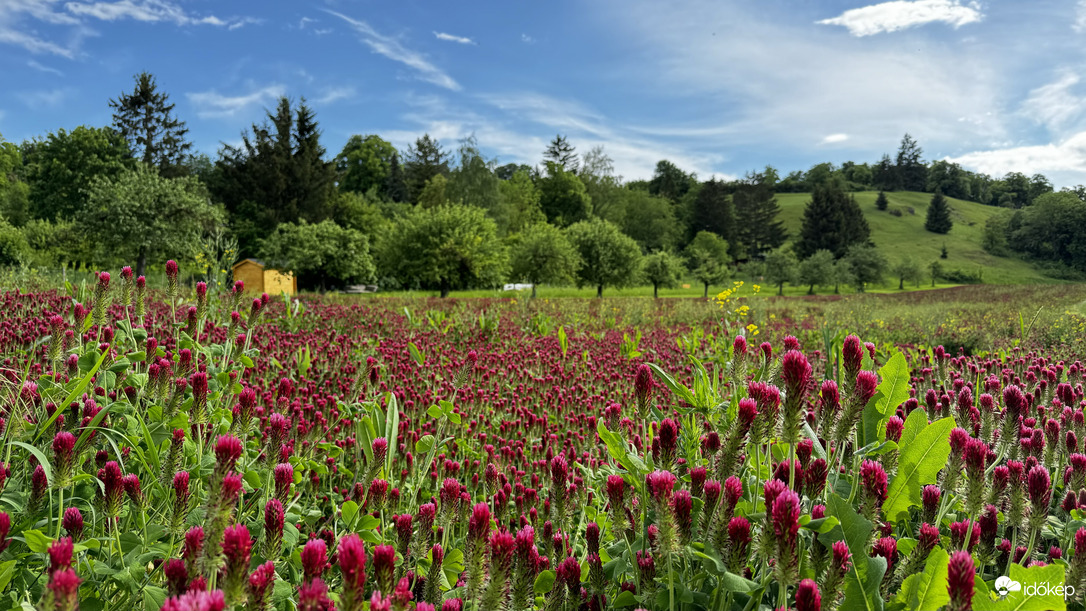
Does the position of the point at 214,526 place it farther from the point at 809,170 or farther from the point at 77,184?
the point at 809,170

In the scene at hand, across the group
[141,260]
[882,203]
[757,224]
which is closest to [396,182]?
[141,260]

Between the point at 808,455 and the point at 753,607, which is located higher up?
the point at 808,455

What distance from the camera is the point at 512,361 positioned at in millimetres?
6137

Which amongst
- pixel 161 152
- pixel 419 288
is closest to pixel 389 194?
pixel 161 152

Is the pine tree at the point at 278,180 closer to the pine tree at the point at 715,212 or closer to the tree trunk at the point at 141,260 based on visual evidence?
the tree trunk at the point at 141,260

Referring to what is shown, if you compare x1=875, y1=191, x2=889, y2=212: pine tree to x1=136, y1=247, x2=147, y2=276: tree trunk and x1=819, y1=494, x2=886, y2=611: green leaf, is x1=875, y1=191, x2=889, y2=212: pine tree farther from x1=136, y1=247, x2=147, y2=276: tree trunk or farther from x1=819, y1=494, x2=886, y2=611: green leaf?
x1=819, y1=494, x2=886, y2=611: green leaf

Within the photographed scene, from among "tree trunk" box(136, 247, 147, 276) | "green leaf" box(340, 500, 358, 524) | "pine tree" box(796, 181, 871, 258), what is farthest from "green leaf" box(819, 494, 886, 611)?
"pine tree" box(796, 181, 871, 258)

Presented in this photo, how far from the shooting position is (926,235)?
81.0 metres

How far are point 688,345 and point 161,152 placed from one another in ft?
191

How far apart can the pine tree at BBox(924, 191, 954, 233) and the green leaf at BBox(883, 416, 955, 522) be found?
99.1 metres

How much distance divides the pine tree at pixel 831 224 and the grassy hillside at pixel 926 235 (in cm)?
440

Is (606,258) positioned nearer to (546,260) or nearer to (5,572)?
(546,260)

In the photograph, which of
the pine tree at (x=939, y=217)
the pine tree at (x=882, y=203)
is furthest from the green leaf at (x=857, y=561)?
the pine tree at (x=882, y=203)

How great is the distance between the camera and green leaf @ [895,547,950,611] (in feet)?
3.35
